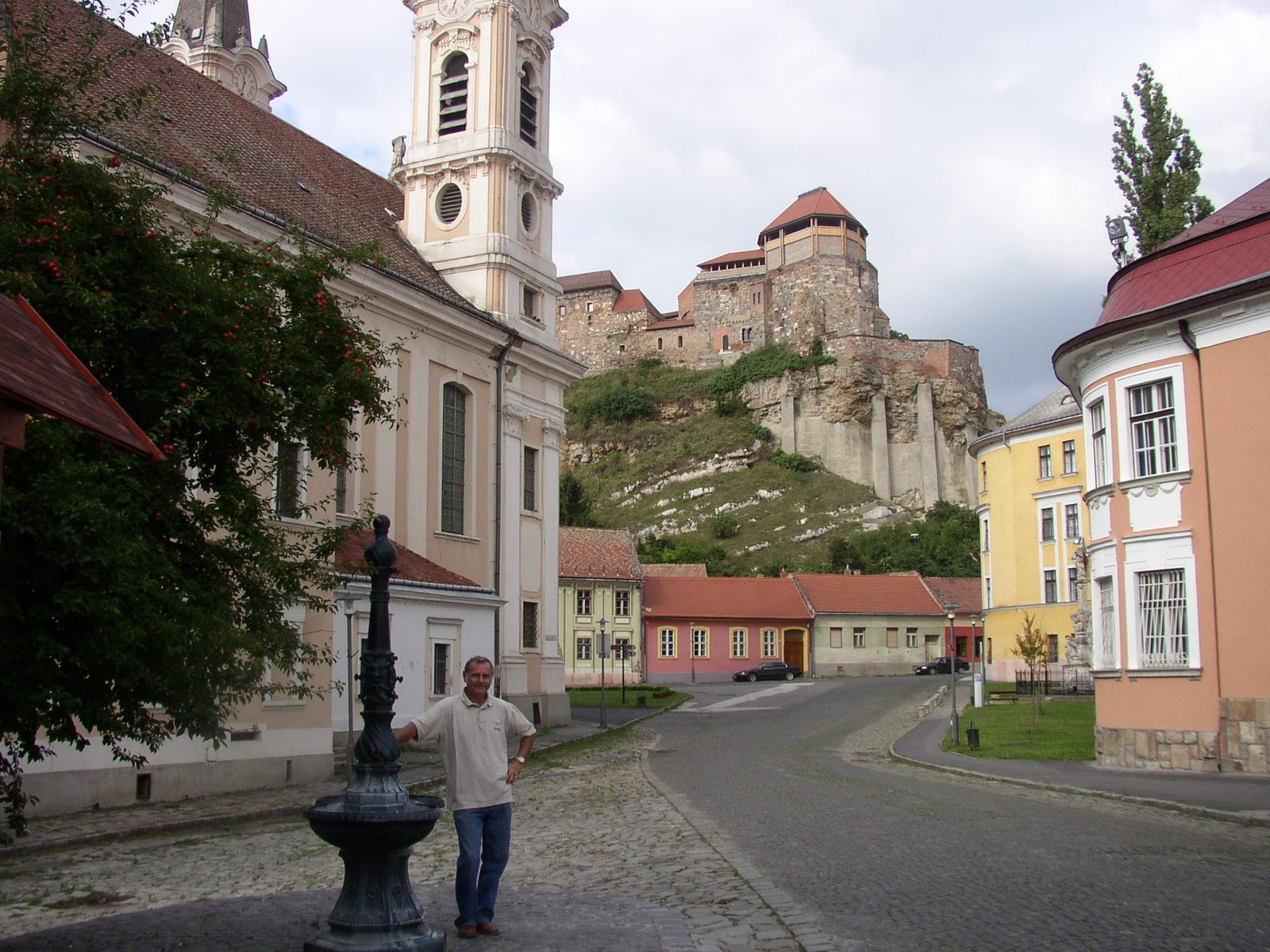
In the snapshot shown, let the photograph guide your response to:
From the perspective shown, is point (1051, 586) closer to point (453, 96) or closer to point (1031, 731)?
point (1031, 731)

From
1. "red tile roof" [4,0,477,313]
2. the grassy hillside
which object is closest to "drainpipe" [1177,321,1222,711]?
"red tile roof" [4,0,477,313]

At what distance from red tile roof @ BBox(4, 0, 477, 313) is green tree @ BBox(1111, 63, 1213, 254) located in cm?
1503

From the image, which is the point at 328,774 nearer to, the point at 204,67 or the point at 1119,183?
the point at 1119,183

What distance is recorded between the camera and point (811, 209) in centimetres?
11594

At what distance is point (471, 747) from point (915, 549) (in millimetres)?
81982

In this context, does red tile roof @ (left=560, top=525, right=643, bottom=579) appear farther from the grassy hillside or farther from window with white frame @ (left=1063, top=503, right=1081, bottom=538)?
the grassy hillside

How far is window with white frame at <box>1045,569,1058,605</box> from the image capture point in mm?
44438

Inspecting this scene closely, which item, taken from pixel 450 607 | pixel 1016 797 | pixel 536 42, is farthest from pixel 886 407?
pixel 1016 797

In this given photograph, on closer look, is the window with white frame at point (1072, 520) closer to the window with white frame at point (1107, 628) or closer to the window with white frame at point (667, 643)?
the window with white frame at point (667, 643)

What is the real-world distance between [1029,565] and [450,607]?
94.4ft

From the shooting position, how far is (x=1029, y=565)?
45156 millimetres

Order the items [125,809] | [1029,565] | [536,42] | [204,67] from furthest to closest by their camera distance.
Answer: [1029,565] < [204,67] < [536,42] < [125,809]

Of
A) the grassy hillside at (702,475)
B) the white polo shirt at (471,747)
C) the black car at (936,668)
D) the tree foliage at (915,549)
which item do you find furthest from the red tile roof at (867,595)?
the white polo shirt at (471,747)

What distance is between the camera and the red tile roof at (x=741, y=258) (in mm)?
119938
